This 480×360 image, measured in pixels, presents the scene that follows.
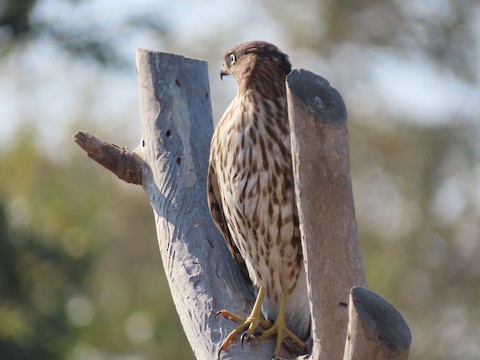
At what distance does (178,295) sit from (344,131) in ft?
5.05

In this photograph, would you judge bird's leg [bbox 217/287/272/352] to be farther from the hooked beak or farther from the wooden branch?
the hooked beak

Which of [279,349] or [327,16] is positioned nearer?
[279,349]

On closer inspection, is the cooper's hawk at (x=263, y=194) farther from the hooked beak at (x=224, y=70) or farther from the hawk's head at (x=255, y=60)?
the hooked beak at (x=224, y=70)

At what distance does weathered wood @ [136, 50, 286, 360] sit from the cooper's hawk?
0.09m

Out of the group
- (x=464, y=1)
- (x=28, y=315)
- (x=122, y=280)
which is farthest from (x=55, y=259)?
(x=464, y=1)

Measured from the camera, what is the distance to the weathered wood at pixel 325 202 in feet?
12.1

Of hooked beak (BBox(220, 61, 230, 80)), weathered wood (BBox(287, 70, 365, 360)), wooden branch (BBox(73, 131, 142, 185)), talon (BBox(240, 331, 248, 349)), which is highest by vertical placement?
hooked beak (BBox(220, 61, 230, 80))

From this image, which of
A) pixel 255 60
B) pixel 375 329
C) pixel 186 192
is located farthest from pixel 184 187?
pixel 375 329

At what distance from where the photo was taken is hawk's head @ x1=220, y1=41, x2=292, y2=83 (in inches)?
212

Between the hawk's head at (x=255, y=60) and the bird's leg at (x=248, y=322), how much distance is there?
39.0 inches

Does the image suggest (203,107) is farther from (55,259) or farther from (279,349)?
(55,259)

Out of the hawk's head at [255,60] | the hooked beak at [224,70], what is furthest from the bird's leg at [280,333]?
the hooked beak at [224,70]

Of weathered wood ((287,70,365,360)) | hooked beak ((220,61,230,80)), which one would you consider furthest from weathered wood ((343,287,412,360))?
hooked beak ((220,61,230,80))

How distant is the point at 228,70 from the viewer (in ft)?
18.4
